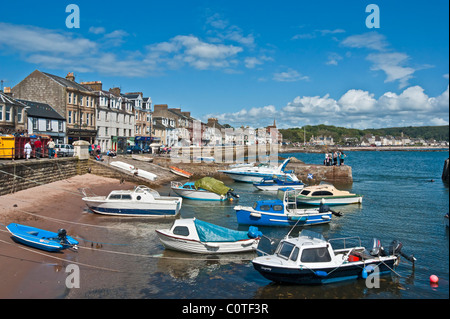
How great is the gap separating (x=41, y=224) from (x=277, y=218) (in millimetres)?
14340

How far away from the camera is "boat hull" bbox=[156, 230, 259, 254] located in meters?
17.4

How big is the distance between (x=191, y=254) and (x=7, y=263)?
788 centimetres

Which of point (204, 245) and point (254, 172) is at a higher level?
point (254, 172)

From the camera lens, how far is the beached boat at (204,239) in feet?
57.1

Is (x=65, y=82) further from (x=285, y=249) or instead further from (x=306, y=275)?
(x=306, y=275)

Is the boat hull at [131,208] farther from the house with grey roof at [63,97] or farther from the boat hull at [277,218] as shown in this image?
the house with grey roof at [63,97]

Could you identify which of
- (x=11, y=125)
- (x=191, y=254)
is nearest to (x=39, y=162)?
(x=11, y=125)

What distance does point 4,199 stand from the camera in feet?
79.0

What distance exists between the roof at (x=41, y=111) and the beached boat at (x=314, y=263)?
4034cm

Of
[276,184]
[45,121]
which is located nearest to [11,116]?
[45,121]

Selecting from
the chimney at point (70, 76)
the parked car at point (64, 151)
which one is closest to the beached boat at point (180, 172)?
the parked car at point (64, 151)

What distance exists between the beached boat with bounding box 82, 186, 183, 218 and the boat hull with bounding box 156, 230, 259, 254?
706 centimetres

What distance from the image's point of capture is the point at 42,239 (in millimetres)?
16234
